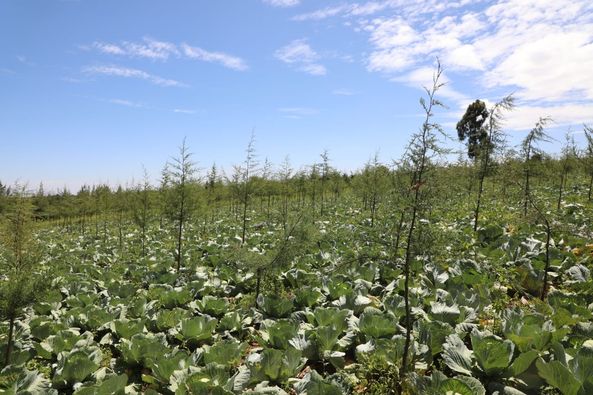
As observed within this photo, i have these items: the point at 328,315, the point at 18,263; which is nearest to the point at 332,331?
the point at 328,315

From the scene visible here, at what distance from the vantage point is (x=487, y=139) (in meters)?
13.4

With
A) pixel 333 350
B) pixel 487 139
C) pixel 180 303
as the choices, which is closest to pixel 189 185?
pixel 180 303

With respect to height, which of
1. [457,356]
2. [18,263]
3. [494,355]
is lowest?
[457,356]

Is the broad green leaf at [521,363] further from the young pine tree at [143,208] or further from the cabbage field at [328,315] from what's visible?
the young pine tree at [143,208]

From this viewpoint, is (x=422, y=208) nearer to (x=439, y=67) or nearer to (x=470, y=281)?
(x=439, y=67)

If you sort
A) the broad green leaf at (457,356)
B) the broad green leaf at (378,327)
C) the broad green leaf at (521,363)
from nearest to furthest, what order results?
the broad green leaf at (521,363), the broad green leaf at (457,356), the broad green leaf at (378,327)

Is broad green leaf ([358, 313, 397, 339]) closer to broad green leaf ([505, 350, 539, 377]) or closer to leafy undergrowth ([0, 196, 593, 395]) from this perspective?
leafy undergrowth ([0, 196, 593, 395])

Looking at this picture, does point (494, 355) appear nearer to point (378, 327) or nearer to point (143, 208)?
point (378, 327)

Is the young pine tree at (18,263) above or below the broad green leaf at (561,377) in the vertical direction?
above

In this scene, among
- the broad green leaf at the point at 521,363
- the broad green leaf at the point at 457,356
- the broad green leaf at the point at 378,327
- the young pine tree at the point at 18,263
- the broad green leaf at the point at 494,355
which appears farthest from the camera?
the young pine tree at the point at 18,263

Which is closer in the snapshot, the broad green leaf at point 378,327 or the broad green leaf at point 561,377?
the broad green leaf at point 561,377

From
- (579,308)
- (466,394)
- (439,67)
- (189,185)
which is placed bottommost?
(466,394)

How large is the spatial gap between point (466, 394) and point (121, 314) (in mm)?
6727

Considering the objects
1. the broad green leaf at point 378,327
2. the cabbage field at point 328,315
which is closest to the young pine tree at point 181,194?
the cabbage field at point 328,315
